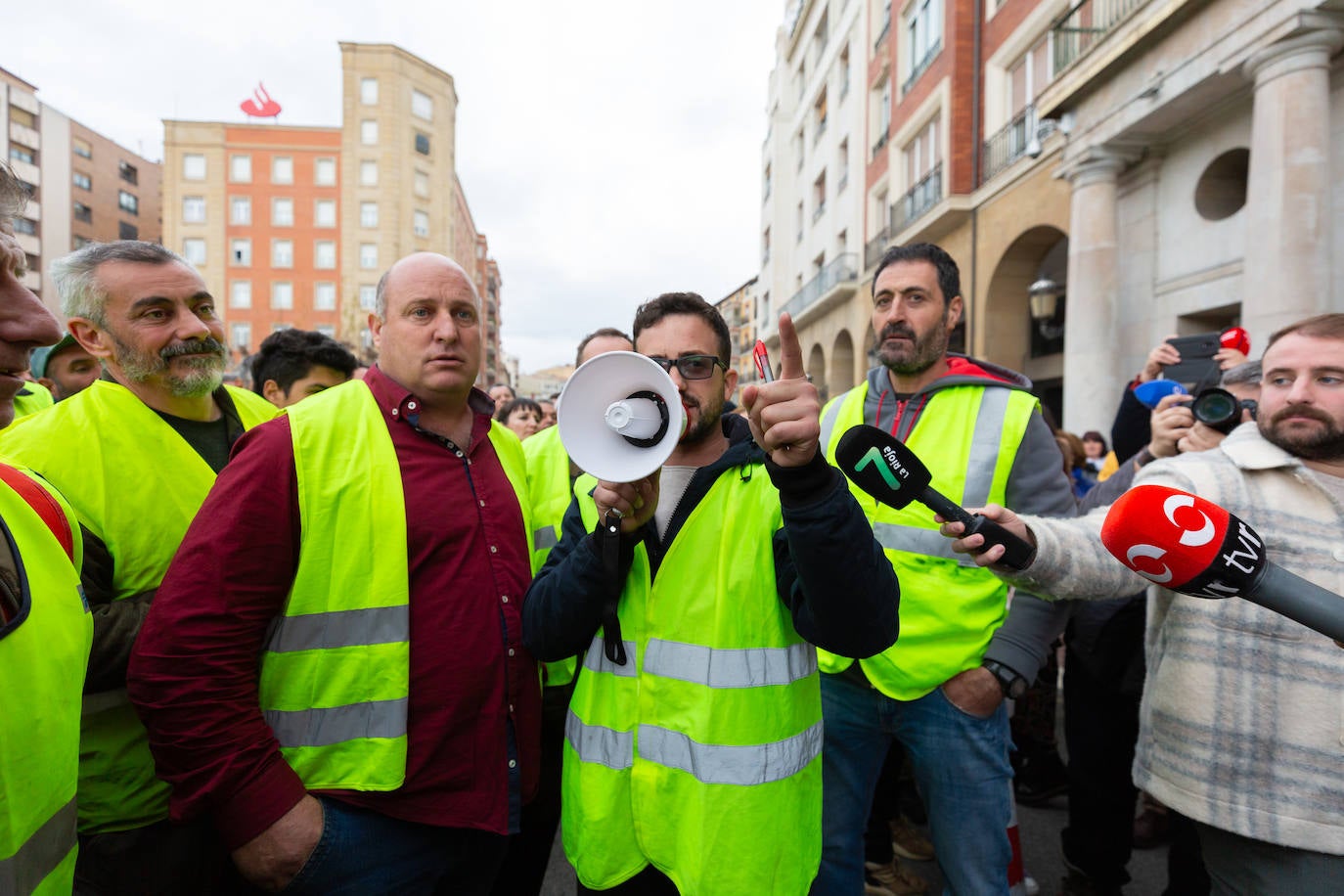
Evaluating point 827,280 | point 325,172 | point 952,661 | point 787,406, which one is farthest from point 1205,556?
point 325,172

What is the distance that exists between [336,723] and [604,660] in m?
0.67

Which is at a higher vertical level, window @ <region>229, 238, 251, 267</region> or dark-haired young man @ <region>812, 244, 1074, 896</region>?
window @ <region>229, 238, 251, 267</region>

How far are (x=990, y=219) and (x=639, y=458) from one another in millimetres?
14263

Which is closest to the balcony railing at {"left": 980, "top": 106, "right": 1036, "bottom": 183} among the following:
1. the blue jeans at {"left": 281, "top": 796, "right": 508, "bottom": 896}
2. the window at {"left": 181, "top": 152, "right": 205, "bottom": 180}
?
the blue jeans at {"left": 281, "top": 796, "right": 508, "bottom": 896}

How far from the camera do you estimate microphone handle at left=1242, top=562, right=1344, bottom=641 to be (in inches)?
44.5


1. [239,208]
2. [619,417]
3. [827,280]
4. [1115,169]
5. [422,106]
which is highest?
[422,106]

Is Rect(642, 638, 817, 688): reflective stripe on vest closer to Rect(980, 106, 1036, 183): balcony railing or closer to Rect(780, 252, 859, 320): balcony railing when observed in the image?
Rect(980, 106, 1036, 183): balcony railing

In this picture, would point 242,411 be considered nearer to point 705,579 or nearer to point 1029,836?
point 705,579

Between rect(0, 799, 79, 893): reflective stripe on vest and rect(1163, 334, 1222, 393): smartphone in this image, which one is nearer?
rect(0, 799, 79, 893): reflective stripe on vest

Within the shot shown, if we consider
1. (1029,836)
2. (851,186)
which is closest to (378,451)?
(1029,836)

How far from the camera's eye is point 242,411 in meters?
2.56

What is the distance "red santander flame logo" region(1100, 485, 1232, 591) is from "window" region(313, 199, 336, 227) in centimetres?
4895

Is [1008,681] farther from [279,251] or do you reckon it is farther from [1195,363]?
[279,251]

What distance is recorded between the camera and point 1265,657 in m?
1.94
